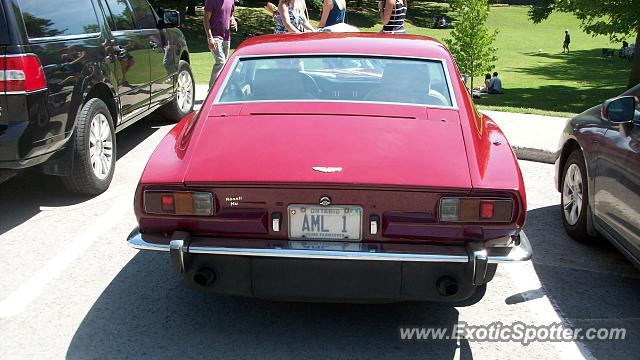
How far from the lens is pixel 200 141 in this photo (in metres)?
3.62

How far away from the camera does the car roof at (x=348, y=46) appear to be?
4.35 metres

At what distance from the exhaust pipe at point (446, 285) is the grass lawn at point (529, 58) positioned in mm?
7829

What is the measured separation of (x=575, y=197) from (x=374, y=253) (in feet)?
8.81

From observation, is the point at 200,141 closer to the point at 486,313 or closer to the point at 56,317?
the point at 56,317

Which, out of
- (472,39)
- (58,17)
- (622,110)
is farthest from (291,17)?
(472,39)

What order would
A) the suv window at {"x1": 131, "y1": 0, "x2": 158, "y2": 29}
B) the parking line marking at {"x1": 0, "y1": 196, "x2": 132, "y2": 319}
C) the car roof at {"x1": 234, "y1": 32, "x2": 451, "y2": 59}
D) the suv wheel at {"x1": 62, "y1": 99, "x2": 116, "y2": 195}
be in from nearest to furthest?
the parking line marking at {"x1": 0, "y1": 196, "x2": 132, "y2": 319}
the car roof at {"x1": 234, "y1": 32, "x2": 451, "y2": 59}
the suv wheel at {"x1": 62, "y1": 99, "x2": 116, "y2": 195}
the suv window at {"x1": 131, "y1": 0, "x2": 158, "y2": 29}

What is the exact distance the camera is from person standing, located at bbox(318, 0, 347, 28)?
29.9ft

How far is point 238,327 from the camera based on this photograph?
12.1 feet

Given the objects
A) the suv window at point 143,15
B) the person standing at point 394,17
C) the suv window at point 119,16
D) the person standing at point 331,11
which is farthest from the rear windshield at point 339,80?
the person standing at point 394,17

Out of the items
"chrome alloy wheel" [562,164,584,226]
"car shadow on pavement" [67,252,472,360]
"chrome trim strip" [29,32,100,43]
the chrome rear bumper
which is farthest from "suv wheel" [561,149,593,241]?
"chrome trim strip" [29,32,100,43]

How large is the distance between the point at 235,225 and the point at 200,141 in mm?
594

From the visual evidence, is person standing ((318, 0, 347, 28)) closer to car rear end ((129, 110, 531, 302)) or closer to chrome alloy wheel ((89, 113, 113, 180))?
chrome alloy wheel ((89, 113, 113, 180))

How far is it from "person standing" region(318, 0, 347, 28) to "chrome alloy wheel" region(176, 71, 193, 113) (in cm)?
204

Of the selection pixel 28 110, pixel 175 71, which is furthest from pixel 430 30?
pixel 28 110
